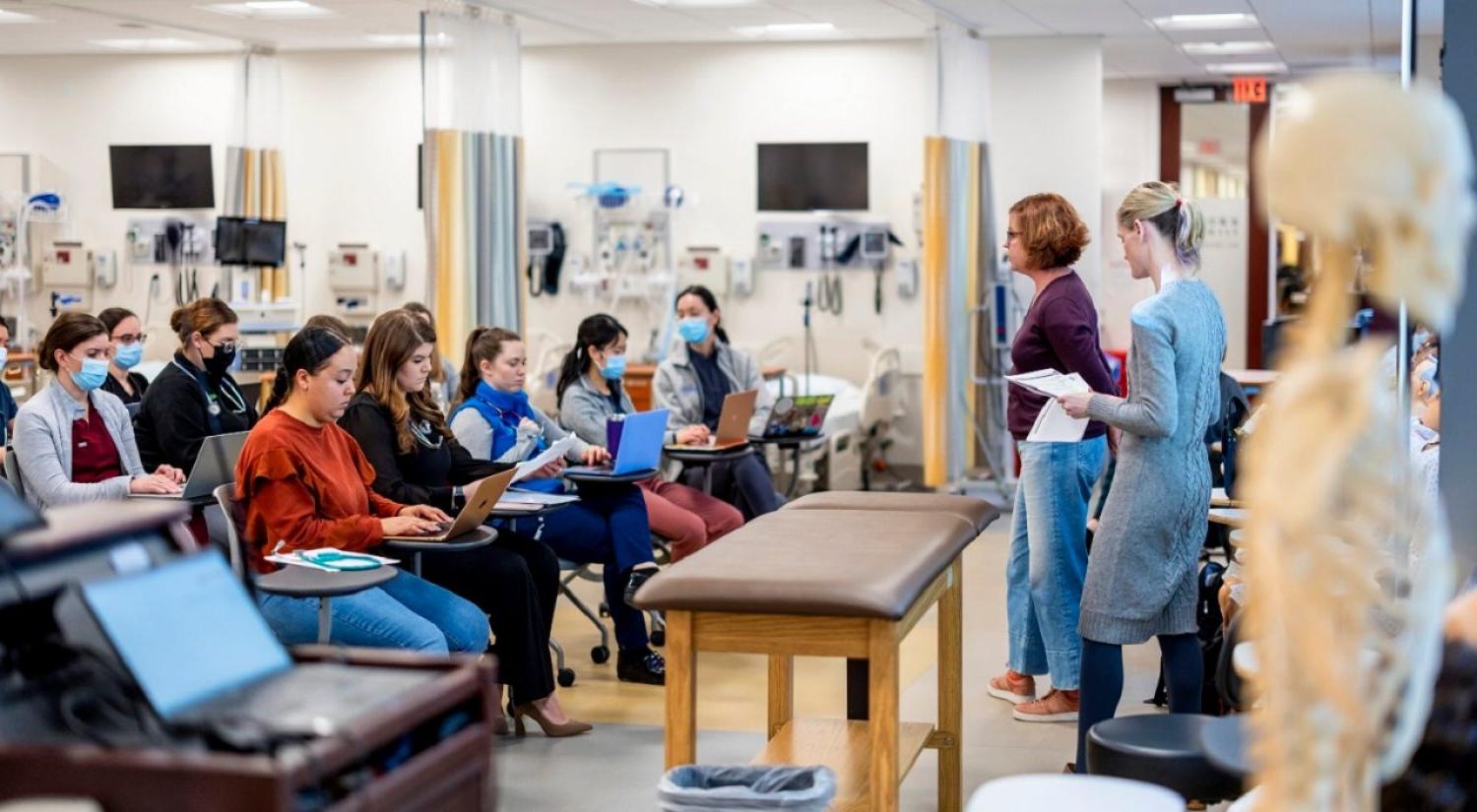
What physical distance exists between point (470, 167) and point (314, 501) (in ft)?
12.8

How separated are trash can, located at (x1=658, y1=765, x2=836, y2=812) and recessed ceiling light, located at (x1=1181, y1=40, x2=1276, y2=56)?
9014mm

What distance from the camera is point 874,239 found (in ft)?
34.9

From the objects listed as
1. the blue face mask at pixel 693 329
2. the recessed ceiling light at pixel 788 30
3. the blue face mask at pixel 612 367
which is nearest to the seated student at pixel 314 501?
the blue face mask at pixel 612 367

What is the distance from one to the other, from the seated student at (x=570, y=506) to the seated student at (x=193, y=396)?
86cm

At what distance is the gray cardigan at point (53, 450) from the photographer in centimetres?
515

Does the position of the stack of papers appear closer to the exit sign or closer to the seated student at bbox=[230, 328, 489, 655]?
the seated student at bbox=[230, 328, 489, 655]

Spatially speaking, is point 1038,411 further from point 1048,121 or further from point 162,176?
point 162,176

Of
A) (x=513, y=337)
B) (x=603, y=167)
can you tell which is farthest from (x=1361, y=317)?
(x=513, y=337)

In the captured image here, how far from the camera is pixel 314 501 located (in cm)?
441

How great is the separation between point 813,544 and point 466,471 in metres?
2.03

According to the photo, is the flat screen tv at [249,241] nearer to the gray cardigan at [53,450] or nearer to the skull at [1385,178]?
the gray cardigan at [53,450]

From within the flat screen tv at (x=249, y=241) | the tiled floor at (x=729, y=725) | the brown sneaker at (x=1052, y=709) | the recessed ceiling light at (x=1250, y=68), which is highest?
the recessed ceiling light at (x=1250, y=68)

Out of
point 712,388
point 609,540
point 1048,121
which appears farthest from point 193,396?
point 1048,121

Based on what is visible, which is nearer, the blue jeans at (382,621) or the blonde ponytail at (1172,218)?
the blonde ponytail at (1172,218)
